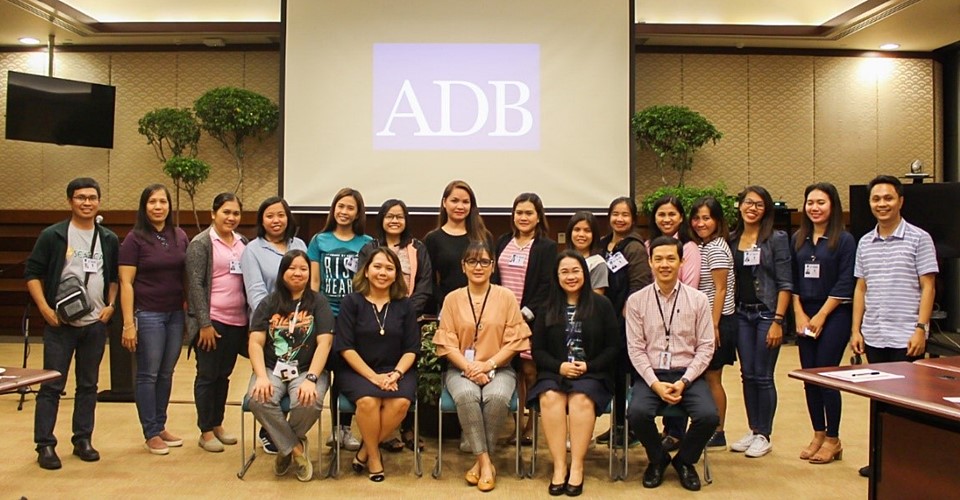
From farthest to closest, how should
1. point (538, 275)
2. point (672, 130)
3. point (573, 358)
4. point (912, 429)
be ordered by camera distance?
1. point (672, 130)
2. point (538, 275)
3. point (573, 358)
4. point (912, 429)

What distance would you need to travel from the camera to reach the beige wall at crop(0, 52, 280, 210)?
8.43 metres

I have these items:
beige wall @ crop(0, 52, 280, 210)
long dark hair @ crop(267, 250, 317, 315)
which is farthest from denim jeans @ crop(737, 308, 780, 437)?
beige wall @ crop(0, 52, 280, 210)

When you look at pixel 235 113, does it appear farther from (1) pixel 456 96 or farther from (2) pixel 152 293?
(2) pixel 152 293

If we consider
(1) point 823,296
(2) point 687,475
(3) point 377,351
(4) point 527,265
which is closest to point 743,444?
(2) point 687,475

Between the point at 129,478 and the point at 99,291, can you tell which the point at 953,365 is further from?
the point at 99,291

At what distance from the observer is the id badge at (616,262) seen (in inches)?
157

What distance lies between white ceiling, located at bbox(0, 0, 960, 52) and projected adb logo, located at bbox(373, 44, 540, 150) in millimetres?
2012

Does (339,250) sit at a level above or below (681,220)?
below

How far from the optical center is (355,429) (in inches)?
178

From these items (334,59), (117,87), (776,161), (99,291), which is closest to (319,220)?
(334,59)

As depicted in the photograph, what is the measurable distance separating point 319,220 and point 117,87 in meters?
3.13

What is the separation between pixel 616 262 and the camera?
4.00m

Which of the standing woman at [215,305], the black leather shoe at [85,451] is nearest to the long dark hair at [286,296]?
the standing woman at [215,305]

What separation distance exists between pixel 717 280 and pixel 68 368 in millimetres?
3471
